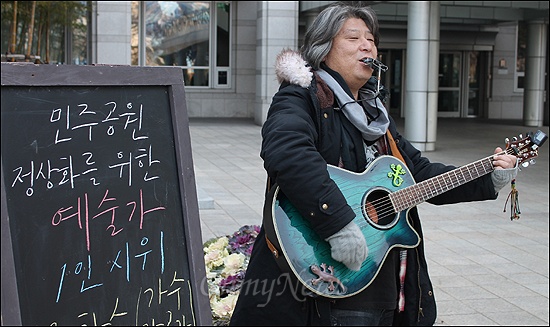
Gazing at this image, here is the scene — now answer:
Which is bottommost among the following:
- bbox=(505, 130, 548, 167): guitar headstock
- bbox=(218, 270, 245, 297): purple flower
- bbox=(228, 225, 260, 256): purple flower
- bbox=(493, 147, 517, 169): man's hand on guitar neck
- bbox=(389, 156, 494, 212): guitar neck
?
bbox=(218, 270, 245, 297): purple flower

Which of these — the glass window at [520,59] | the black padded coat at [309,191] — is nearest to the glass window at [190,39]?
the glass window at [520,59]

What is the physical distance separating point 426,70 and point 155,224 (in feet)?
48.0

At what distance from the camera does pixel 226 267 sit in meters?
4.48

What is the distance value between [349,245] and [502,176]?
852 millimetres

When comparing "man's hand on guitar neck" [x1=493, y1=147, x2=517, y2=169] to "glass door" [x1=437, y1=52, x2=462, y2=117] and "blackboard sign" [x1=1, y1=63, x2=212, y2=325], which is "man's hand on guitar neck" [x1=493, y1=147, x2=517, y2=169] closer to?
"blackboard sign" [x1=1, y1=63, x2=212, y2=325]

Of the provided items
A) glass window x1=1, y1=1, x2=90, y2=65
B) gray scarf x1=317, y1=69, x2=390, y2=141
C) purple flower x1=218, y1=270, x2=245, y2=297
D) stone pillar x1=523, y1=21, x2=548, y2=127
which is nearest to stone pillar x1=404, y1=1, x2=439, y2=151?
glass window x1=1, y1=1, x2=90, y2=65

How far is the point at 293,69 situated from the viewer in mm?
3279

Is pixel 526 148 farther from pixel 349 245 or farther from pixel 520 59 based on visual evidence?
pixel 520 59

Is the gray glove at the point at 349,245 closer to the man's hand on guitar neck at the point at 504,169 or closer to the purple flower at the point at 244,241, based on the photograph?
the man's hand on guitar neck at the point at 504,169

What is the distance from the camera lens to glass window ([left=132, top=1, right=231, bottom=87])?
26672mm

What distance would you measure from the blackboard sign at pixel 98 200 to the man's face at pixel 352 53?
778mm

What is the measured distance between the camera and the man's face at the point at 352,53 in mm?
3355

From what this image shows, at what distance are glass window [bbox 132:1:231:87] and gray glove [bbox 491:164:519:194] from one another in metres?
23.5

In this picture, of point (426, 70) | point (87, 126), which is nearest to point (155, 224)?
point (87, 126)
